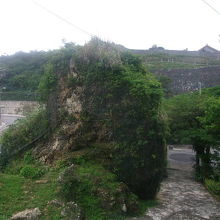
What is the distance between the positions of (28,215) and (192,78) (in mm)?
19664

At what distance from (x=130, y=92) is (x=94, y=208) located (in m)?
2.88

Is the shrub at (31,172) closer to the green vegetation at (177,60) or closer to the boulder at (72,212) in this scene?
the boulder at (72,212)

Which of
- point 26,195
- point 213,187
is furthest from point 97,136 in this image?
point 213,187

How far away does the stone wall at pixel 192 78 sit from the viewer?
21.4 m

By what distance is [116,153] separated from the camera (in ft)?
21.6

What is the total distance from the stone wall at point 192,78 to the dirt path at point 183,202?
12.4 m

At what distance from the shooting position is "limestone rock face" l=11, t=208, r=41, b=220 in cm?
469

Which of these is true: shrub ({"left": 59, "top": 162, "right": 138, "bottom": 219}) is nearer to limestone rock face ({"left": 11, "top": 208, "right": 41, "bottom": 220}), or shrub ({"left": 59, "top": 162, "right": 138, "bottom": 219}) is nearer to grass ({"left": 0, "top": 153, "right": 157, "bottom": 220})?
grass ({"left": 0, "top": 153, "right": 157, "bottom": 220})

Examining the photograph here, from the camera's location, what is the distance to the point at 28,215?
474 cm

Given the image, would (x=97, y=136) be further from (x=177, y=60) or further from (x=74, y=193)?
(x=177, y=60)

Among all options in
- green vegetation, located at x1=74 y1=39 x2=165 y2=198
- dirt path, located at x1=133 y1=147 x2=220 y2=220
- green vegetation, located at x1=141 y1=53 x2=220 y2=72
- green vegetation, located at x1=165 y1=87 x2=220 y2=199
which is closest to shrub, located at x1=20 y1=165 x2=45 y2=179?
green vegetation, located at x1=74 y1=39 x2=165 y2=198

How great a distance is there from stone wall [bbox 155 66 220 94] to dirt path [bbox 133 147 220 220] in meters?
12.4

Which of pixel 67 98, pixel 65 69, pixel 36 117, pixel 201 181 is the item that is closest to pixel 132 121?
pixel 67 98

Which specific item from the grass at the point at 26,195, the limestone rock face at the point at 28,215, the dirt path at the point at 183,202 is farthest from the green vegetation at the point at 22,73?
the limestone rock face at the point at 28,215
